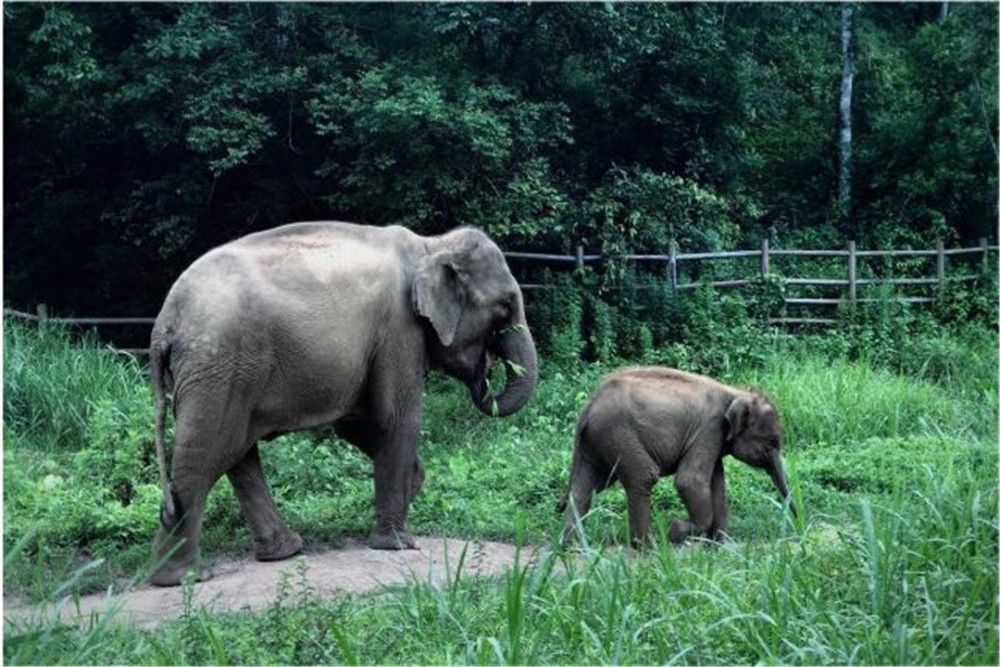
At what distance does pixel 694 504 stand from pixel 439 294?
1.81m

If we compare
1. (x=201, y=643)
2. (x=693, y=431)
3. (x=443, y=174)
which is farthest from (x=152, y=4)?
(x=201, y=643)

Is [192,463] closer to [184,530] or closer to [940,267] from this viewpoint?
[184,530]

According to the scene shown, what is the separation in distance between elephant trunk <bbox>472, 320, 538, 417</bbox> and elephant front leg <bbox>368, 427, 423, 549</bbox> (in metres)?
0.61

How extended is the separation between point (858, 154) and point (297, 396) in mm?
17374

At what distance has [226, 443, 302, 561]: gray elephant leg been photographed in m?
7.86

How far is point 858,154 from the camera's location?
2348 centimetres

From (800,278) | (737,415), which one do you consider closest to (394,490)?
(737,415)

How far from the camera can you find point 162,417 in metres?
7.64

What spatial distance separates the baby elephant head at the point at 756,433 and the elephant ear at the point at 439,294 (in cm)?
161

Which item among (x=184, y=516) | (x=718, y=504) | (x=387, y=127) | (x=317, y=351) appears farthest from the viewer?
(x=387, y=127)

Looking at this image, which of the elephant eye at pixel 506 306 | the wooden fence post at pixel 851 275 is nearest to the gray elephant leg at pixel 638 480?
the elephant eye at pixel 506 306

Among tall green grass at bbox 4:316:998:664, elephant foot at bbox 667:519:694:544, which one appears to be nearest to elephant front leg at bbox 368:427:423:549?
tall green grass at bbox 4:316:998:664

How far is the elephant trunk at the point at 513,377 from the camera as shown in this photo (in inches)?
344

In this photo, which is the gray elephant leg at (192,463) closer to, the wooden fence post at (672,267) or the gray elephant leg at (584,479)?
the gray elephant leg at (584,479)
